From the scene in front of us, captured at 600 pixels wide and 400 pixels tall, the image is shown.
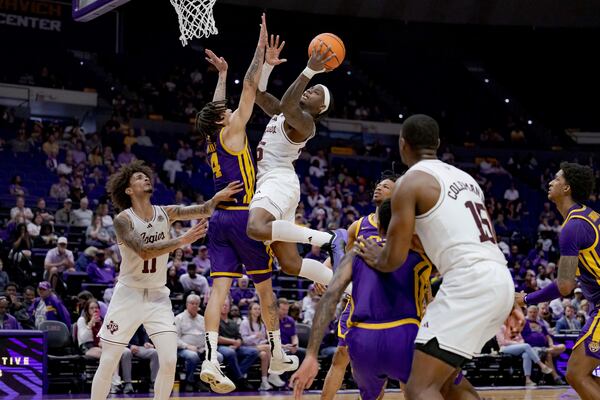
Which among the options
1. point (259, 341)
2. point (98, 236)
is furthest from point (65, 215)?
point (259, 341)

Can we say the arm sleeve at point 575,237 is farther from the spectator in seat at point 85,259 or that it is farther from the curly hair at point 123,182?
the spectator in seat at point 85,259

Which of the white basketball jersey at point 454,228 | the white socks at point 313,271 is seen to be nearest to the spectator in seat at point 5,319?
the white socks at point 313,271

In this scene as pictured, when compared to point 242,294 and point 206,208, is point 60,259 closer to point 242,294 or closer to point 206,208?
point 242,294

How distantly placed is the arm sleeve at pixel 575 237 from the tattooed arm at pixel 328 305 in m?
2.65

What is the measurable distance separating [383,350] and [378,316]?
0.22 metres

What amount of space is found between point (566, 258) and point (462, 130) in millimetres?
28349

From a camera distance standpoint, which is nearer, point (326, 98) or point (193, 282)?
point (326, 98)

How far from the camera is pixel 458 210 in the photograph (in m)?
5.22

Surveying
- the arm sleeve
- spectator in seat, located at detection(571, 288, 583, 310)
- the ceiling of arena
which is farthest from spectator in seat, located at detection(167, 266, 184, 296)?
the ceiling of arena

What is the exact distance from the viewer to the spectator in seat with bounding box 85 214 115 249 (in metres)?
17.3

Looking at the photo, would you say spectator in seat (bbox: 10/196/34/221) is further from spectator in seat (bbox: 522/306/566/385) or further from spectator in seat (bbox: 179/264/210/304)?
spectator in seat (bbox: 522/306/566/385)

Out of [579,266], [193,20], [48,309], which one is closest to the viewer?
[579,266]

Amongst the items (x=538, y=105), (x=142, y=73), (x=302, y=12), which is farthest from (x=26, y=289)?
(x=538, y=105)

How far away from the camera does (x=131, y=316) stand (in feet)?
26.9
